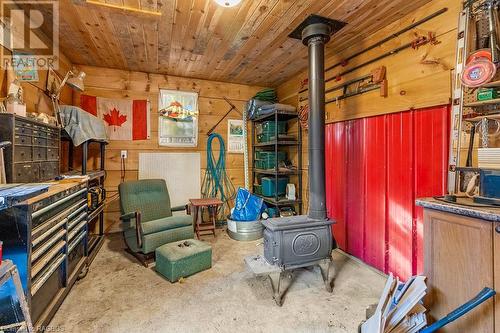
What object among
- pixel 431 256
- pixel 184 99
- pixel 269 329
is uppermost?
pixel 184 99

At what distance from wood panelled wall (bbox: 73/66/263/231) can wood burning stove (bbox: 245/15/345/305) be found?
209 cm

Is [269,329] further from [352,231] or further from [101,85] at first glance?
[101,85]

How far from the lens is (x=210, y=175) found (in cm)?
412

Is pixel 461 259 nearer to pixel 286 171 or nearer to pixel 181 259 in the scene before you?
pixel 181 259

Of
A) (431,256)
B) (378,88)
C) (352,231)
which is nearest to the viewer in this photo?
(431,256)

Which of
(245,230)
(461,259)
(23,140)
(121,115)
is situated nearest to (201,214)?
(245,230)

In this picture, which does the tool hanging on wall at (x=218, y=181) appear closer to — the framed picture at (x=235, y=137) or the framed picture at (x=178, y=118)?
the framed picture at (x=235, y=137)

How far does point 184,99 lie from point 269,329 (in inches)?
134

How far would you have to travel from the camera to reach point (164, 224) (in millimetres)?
2668

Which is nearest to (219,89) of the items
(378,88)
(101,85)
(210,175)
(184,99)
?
(184,99)

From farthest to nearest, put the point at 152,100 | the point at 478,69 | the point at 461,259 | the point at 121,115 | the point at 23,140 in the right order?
the point at 152,100, the point at 121,115, the point at 23,140, the point at 478,69, the point at 461,259

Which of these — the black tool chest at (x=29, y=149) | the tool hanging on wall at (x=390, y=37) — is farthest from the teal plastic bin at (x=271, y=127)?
the black tool chest at (x=29, y=149)

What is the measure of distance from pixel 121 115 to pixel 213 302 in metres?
3.01

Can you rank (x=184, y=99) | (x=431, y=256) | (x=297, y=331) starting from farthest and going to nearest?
(x=184, y=99) < (x=297, y=331) < (x=431, y=256)
